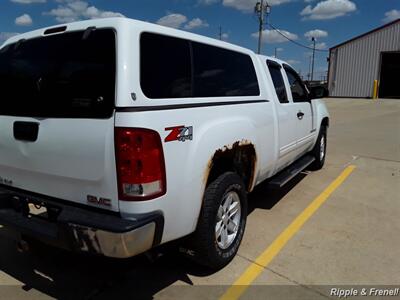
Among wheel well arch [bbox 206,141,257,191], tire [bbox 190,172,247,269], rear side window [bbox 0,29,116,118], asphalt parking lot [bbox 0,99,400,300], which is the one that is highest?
rear side window [bbox 0,29,116,118]

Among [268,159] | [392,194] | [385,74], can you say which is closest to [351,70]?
[385,74]

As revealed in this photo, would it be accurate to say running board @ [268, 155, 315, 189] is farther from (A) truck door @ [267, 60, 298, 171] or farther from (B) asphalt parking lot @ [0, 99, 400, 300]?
(B) asphalt parking lot @ [0, 99, 400, 300]

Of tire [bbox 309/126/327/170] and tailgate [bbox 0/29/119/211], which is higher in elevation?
tailgate [bbox 0/29/119/211]

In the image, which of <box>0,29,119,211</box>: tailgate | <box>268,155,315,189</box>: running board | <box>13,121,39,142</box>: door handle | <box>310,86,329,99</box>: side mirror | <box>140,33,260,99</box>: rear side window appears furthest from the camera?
<box>310,86,329,99</box>: side mirror

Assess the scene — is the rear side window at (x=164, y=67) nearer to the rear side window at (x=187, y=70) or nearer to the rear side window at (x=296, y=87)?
the rear side window at (x=187, y=70)

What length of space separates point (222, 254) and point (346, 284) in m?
1.08

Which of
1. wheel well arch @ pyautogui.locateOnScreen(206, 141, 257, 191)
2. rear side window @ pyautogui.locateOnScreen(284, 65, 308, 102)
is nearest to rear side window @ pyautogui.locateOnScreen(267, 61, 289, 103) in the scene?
rear side window @ pyautogui.locateOnScreen(284, 65, 308, 102)

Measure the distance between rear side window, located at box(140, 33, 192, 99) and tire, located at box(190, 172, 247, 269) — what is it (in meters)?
0.85

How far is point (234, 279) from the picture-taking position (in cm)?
326

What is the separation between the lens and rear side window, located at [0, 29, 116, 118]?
2.46m

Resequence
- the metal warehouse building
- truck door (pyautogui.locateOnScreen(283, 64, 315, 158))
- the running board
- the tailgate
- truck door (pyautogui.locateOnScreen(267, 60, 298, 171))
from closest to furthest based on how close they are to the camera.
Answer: the tailgate, the running board, truck door (pyautogui.locateOnScreen(267, 60, 298, 171)), truck door (pyautogui.locateOnScreen(283, 64, 315, 158)), the metal warehouse building

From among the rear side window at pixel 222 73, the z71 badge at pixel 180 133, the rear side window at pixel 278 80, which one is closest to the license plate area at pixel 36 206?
the z71 badge at pixel 180 133

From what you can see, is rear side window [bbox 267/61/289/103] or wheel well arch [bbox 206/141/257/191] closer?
wheel well arch [bbox 206/141/257/191]

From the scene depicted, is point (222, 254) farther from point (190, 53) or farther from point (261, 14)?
point (261, 14)
